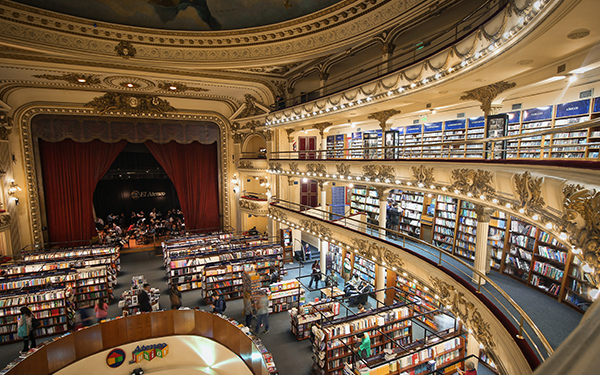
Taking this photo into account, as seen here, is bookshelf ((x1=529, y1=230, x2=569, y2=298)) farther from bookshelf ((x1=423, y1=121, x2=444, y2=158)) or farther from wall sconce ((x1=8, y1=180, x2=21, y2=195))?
wall sconce ((x1=8, y1=180, x2=21, y2=195))

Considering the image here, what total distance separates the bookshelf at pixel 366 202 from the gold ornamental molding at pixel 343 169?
3.31m

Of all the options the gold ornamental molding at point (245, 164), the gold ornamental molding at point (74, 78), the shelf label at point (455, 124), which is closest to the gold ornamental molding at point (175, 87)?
the gold ornamental molding at point (74, 78)

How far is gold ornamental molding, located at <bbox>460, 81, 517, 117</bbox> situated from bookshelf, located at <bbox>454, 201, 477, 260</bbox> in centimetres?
319

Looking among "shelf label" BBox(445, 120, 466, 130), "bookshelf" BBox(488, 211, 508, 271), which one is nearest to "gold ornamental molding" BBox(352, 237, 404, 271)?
"bookshelf" BBox(488, 211, 508, 271)

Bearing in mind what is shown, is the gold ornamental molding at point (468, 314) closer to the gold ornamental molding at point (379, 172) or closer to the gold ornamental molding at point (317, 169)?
the gold ornamental molding at point (379, 172)

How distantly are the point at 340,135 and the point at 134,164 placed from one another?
11.6 metres

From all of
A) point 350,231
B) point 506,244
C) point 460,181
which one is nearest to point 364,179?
point 350,231

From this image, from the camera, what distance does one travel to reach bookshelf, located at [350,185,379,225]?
42.9 feet

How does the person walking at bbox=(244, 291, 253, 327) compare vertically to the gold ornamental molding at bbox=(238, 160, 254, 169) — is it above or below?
below

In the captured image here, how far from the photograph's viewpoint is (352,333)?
7.00 meters

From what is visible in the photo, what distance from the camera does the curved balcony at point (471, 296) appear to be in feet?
13.0

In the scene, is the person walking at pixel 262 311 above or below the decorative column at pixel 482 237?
below

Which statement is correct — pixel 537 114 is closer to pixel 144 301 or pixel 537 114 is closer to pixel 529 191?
pixel 529 191

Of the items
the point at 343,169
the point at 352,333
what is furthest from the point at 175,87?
the point at 352,333
